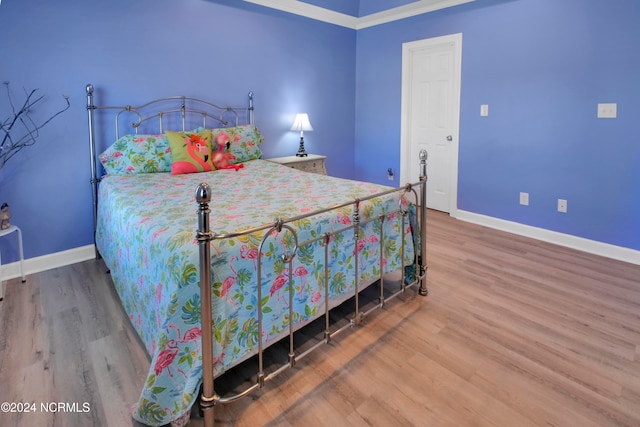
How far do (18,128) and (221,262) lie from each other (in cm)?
237

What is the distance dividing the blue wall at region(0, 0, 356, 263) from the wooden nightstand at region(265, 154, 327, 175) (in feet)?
0.95

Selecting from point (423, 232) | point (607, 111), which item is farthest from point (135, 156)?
point (607, 111)

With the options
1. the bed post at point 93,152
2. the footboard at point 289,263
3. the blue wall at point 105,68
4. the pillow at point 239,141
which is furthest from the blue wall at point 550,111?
the bed post at point 93,152

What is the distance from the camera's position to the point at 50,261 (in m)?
3.03

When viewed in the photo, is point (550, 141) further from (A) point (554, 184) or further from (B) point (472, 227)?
(B) point (472, 227)

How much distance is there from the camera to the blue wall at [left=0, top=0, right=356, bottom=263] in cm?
280

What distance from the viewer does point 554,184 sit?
3.57 m

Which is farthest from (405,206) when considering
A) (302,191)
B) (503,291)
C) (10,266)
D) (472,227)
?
(10,266)

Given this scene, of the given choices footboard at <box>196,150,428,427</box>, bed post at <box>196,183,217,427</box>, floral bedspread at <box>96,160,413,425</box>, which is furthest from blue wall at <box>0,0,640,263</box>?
bed post at <box>196,183,217,427</box>

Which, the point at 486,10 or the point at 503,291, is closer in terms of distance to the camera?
the point at 503,291

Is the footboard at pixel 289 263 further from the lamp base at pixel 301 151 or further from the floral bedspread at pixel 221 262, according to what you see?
the lamp base at pixel 301 151

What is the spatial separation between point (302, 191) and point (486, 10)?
2925 mm

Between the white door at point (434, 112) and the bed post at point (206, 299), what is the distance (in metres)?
3.65

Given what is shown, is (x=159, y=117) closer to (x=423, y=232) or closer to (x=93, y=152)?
(x=93, y=152)
